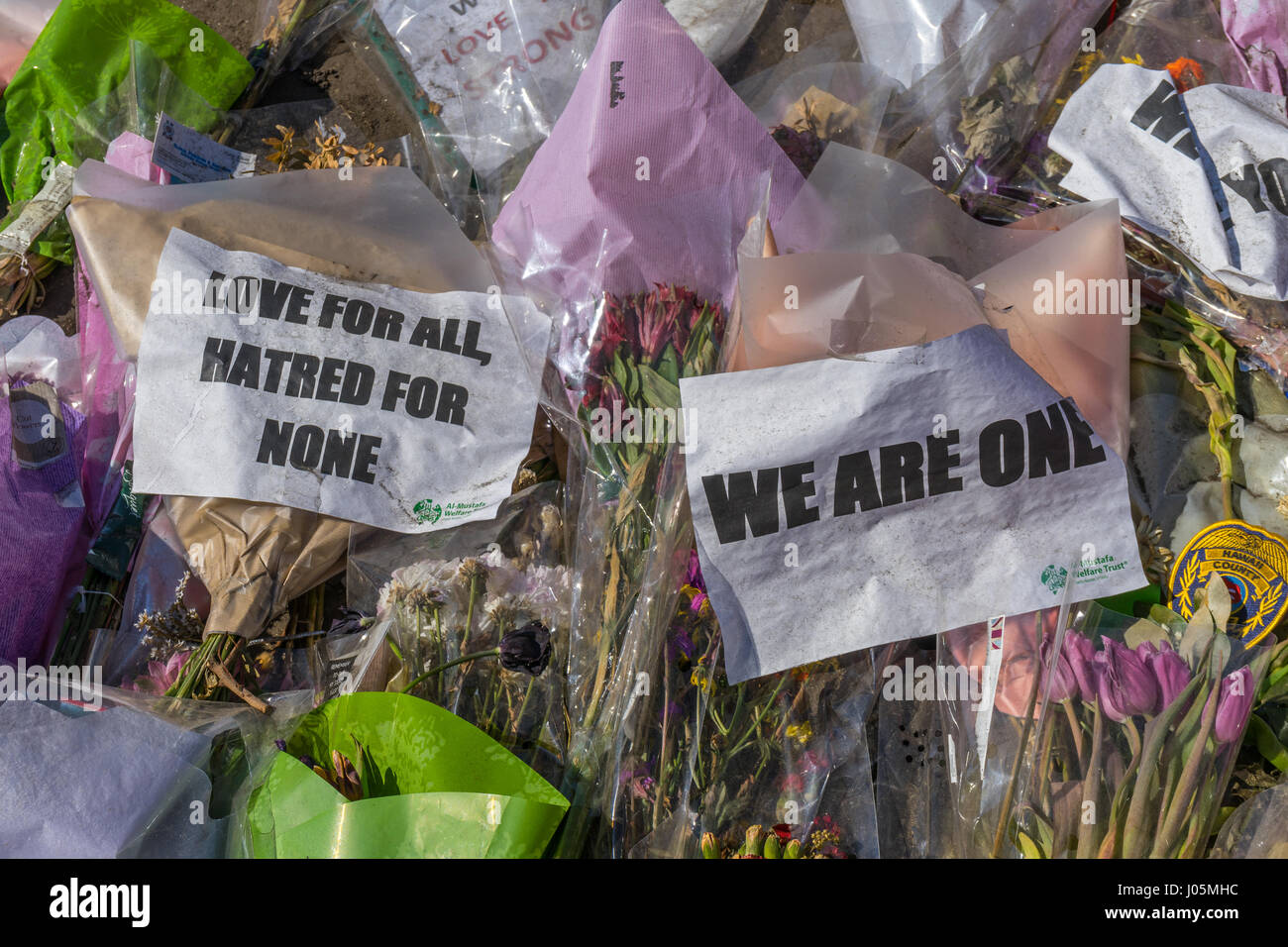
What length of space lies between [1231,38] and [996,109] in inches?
18.7

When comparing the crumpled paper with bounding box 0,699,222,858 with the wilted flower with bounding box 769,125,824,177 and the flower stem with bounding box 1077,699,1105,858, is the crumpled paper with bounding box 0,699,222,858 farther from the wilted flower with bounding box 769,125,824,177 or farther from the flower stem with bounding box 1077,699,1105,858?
the wilted flower with bounding box 769,125,824,177

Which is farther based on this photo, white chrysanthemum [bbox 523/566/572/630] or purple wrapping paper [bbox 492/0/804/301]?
purple wrapping paper [bbox 492/0/804/301]

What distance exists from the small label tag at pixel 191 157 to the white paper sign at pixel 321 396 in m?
0.35

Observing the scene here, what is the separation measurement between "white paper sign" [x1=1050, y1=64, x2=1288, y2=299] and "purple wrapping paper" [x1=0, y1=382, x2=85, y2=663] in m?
1.86

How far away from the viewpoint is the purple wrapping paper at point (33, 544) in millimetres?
1723

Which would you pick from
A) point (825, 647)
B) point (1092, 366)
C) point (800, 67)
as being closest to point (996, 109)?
point (800, 67)

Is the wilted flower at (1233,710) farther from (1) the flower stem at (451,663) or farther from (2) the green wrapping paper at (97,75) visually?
(2) the green wrapping paper at (97,75)

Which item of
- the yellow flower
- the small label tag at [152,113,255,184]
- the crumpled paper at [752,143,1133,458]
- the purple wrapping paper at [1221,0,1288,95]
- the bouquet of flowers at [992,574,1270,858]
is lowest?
the yellow flower

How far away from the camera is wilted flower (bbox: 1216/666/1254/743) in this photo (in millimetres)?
1302

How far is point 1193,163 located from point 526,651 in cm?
140

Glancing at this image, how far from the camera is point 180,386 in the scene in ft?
5.79

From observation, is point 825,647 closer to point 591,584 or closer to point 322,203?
point 591,584

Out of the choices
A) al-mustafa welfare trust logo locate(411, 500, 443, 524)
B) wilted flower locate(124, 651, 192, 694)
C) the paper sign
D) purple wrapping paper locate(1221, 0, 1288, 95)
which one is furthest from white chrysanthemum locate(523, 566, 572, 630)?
purple wrapping paper locate(1221, 0, 1288, 95)

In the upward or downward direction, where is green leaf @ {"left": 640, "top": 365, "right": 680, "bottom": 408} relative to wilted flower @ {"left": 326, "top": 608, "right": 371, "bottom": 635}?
upward
